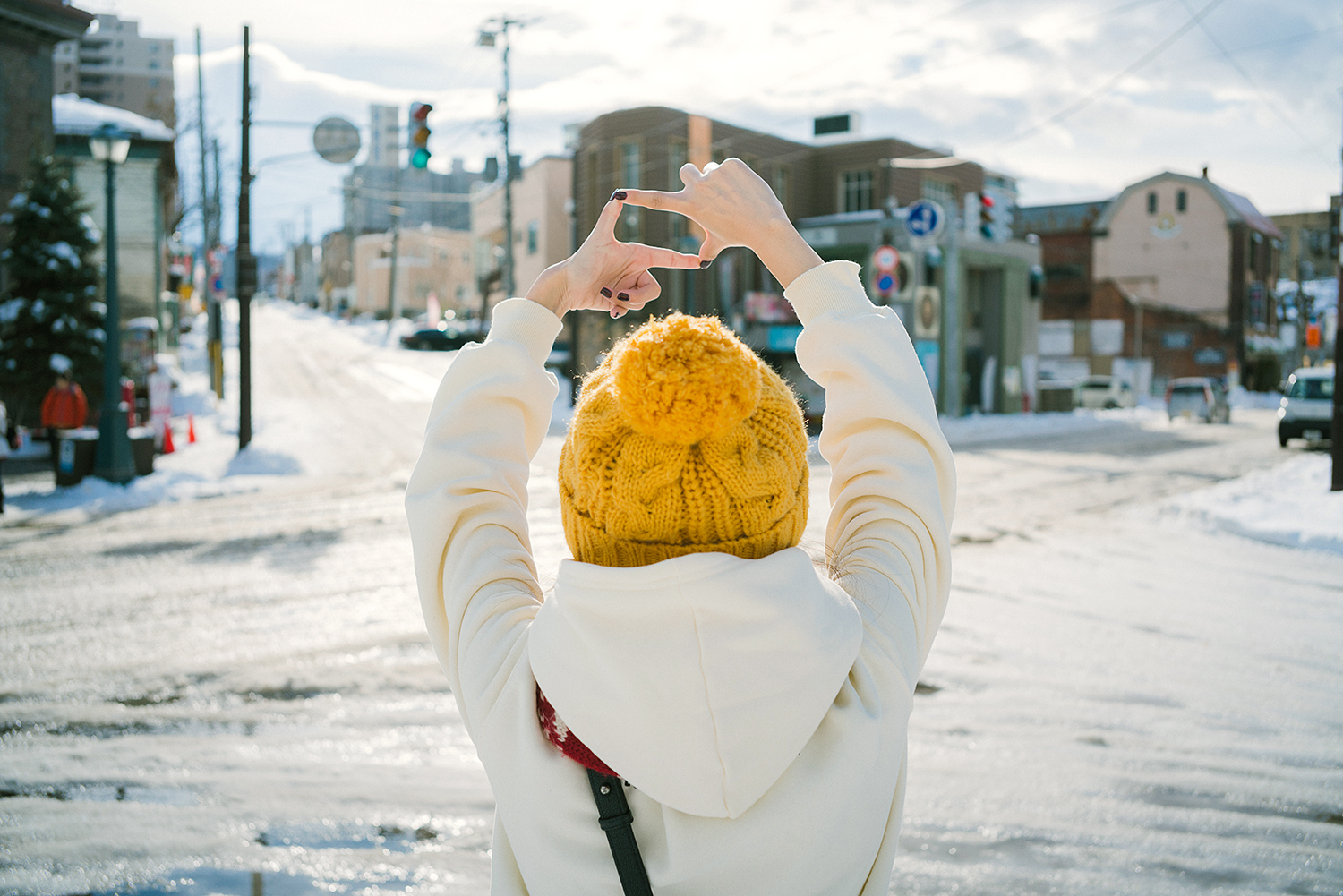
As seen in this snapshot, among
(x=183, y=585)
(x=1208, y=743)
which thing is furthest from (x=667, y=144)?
(x=1208, y=743)

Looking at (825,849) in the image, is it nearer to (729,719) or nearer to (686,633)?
(729,719)

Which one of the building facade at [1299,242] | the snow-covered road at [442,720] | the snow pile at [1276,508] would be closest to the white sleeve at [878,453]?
the snow-covered road at [442,720]

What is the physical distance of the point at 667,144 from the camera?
34125mm

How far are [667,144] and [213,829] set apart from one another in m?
33.0

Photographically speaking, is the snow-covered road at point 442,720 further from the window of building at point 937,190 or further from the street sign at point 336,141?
the window of building at point 937,190

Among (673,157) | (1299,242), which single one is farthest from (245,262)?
(1299,242)

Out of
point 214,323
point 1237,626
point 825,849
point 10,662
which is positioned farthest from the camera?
point 214,323

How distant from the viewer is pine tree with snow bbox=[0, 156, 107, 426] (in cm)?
2042

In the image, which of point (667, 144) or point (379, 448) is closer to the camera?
point (379, 448)

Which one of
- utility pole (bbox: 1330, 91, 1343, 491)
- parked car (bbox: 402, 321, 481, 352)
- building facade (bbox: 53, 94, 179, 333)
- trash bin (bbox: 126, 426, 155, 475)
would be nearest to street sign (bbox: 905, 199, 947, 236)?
utility pole (bbox: 1330, 91, 1343, 491)

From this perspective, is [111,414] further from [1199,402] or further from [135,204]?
[1199,402]

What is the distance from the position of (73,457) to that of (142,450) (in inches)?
45.2

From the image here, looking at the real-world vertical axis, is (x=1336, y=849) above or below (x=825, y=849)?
below

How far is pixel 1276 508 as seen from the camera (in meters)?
11.8
